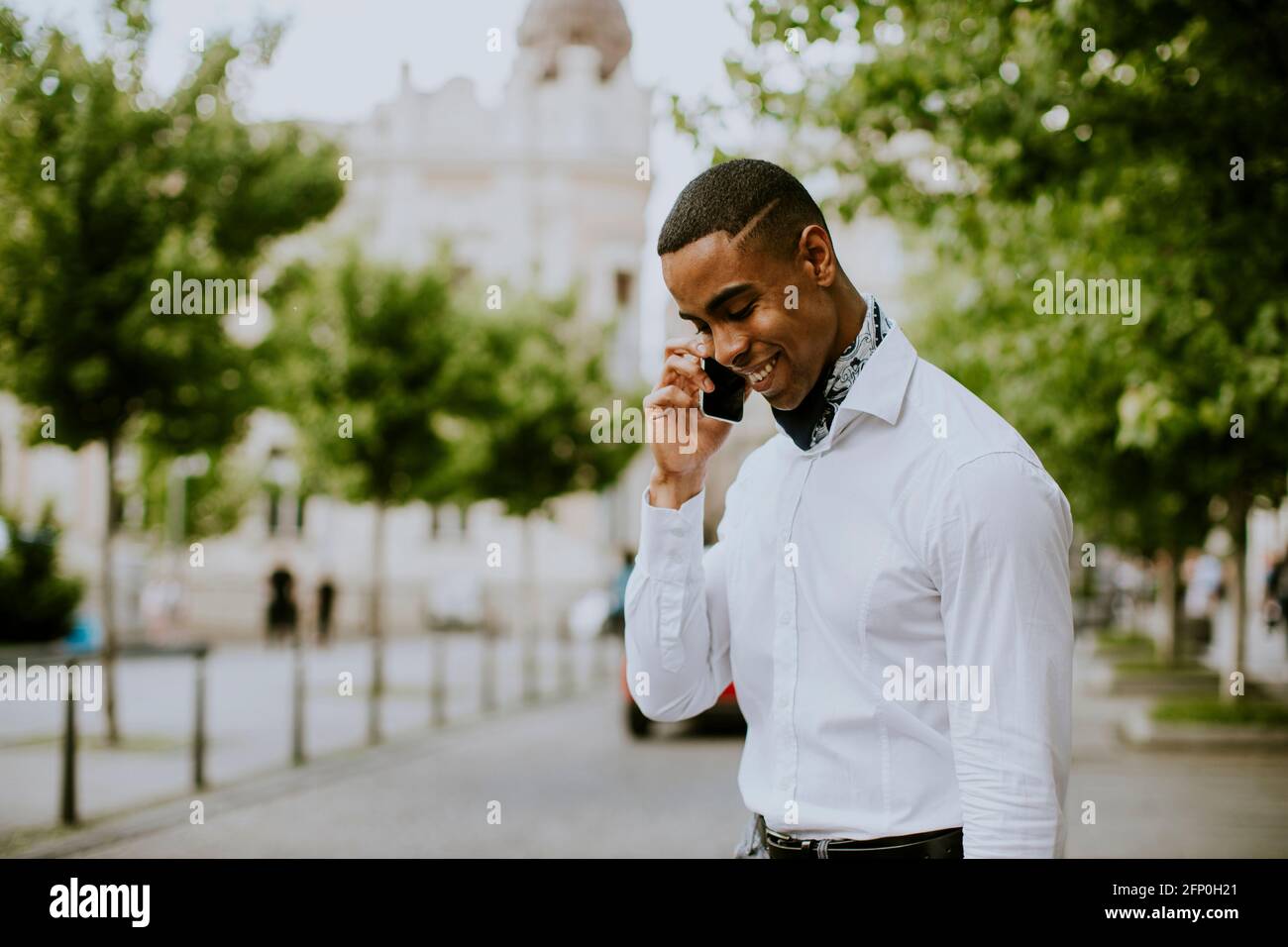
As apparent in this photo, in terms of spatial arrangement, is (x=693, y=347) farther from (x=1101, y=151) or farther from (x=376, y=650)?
(x=376, y=650)

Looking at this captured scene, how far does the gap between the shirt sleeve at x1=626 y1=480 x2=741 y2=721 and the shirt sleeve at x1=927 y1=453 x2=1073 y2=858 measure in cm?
53

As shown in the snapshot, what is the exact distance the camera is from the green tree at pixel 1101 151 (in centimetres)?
640

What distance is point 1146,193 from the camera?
26.3 ft

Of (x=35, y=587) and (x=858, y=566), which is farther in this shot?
(x=35, y=587)

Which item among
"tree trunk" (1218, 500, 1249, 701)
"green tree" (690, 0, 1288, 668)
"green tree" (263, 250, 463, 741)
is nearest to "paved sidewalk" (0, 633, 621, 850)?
"green tree" (263, 250, 463, 741)

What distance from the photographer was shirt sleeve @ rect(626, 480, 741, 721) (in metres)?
2.16

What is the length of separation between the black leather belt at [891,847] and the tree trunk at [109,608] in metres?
9.67

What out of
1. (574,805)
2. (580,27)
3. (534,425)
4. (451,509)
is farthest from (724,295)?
(451,509)

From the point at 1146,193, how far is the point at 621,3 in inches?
143

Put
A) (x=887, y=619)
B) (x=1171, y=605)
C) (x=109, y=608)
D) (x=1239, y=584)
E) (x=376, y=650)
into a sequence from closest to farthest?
(x=887, y=619) → (x=109, y=608) → (x=376, y=650) → (x=1239, y=584) → (x=1171, y=605)

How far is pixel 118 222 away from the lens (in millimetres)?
10766

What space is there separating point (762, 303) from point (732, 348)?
76 mm

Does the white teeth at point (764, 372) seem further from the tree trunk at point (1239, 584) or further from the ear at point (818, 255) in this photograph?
the tree trunk at point (1239, 584)

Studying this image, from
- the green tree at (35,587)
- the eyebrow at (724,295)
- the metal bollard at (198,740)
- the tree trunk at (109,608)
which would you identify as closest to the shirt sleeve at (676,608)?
the eyebrow at (724,295)
